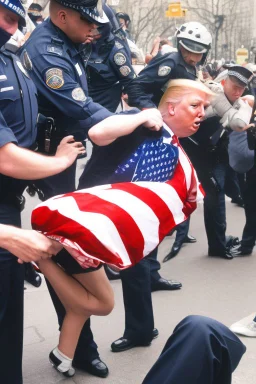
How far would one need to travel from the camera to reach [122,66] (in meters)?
4.94

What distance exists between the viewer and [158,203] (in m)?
2.44

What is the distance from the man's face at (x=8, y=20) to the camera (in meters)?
2.36

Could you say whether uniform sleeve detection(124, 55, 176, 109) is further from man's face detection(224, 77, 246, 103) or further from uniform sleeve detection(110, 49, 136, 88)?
man's face detection(224, 77, 246, 103)

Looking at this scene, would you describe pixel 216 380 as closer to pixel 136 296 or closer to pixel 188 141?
pixel 136 296

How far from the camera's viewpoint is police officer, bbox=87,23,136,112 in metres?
4.86

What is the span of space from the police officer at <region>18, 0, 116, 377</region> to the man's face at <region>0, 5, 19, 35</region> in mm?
407

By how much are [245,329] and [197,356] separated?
250cm

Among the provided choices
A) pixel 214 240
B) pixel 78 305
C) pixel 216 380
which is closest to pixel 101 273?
pixel 78 305

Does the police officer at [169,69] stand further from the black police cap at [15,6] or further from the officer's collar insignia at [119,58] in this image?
the black police cap at [15,6]

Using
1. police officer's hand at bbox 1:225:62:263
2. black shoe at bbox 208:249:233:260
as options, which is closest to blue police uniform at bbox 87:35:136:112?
black shoe at bbox 208:249:233:260

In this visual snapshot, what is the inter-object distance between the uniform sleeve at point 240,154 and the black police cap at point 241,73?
1.43 ft

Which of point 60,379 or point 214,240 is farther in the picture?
point 214,240

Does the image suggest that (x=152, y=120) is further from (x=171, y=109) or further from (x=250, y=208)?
(x=250, y=208)

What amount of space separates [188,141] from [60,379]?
2.52 metres
